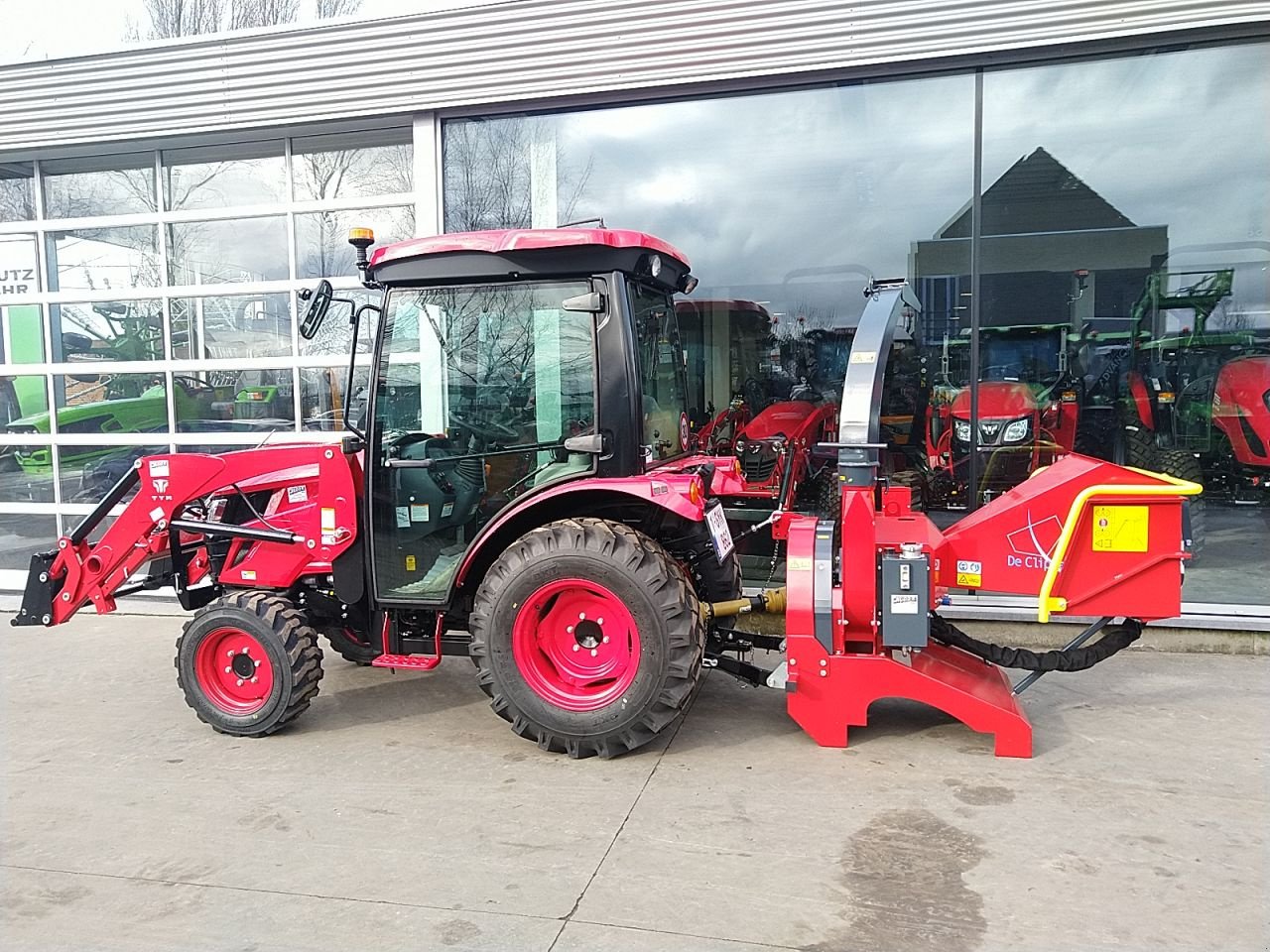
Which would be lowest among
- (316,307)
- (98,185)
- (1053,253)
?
(316,307)

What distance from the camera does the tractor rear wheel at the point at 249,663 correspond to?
4258mm

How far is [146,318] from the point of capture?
7652 mm

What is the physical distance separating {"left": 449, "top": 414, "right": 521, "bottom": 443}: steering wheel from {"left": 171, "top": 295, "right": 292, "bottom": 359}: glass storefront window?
12.0 feet

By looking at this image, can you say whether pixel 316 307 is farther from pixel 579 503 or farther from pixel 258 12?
pixel 258 12

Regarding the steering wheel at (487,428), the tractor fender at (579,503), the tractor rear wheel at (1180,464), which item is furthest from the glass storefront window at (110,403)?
the tractor rear wheel at (1180,464)

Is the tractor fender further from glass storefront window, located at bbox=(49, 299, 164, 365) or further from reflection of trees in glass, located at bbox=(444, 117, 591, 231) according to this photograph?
glass storefront window, located at bbox=(49, 299, 164, 365)

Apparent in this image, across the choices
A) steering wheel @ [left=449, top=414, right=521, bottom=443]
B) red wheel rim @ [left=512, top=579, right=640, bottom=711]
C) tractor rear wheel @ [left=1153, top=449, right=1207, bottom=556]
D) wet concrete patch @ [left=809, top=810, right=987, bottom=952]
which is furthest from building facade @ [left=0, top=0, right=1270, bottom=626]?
wet concrete patch @ [left=809, top=810, right=987, bottom=952]

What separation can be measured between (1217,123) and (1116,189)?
70 centimetres

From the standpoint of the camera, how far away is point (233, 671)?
4441 mm

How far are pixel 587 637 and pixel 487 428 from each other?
1.09 metres

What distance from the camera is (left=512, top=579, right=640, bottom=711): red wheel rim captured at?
4043 millimetres

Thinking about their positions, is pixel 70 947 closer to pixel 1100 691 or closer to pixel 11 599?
pixel 1100 691

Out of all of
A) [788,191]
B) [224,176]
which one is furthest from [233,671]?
[788,191]

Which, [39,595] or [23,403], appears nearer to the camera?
[39,595]
